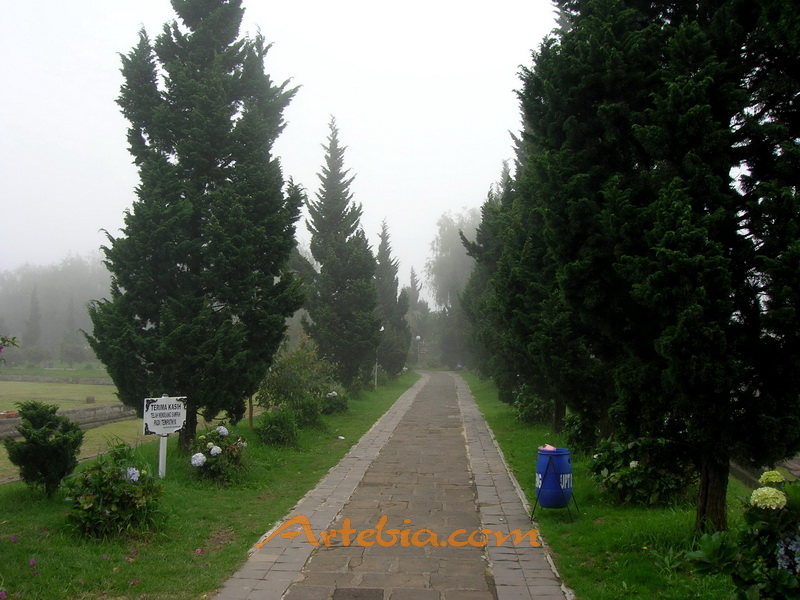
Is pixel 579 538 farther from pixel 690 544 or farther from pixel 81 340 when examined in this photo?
pixel 81 340

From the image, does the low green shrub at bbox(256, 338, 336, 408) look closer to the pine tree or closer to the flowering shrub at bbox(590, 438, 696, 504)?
the flowering shrub at bbox(590, 438, 696, 504)

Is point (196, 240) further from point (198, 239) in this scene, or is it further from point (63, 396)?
point (63, 396)

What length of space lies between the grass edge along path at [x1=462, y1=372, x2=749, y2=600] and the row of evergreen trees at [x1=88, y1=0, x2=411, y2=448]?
5.42 m

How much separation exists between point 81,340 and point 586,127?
238ft

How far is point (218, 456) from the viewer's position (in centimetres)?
926

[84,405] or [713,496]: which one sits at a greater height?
[713,496]

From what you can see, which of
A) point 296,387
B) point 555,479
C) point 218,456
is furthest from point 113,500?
point 296,387

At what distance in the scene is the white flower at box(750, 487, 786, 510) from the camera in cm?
415

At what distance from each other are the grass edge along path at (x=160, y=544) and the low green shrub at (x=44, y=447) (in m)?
0.30

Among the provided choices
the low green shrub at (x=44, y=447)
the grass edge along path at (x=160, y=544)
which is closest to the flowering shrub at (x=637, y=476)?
the grass edge along path at (x=160, y=544)

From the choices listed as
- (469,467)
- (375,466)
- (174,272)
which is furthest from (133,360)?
(469,467)

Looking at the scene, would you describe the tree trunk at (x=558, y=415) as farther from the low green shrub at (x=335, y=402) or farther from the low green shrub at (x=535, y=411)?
the low green shrub at (x=335, y=402)

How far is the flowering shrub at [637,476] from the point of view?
7.24 metres

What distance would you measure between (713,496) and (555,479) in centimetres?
196
